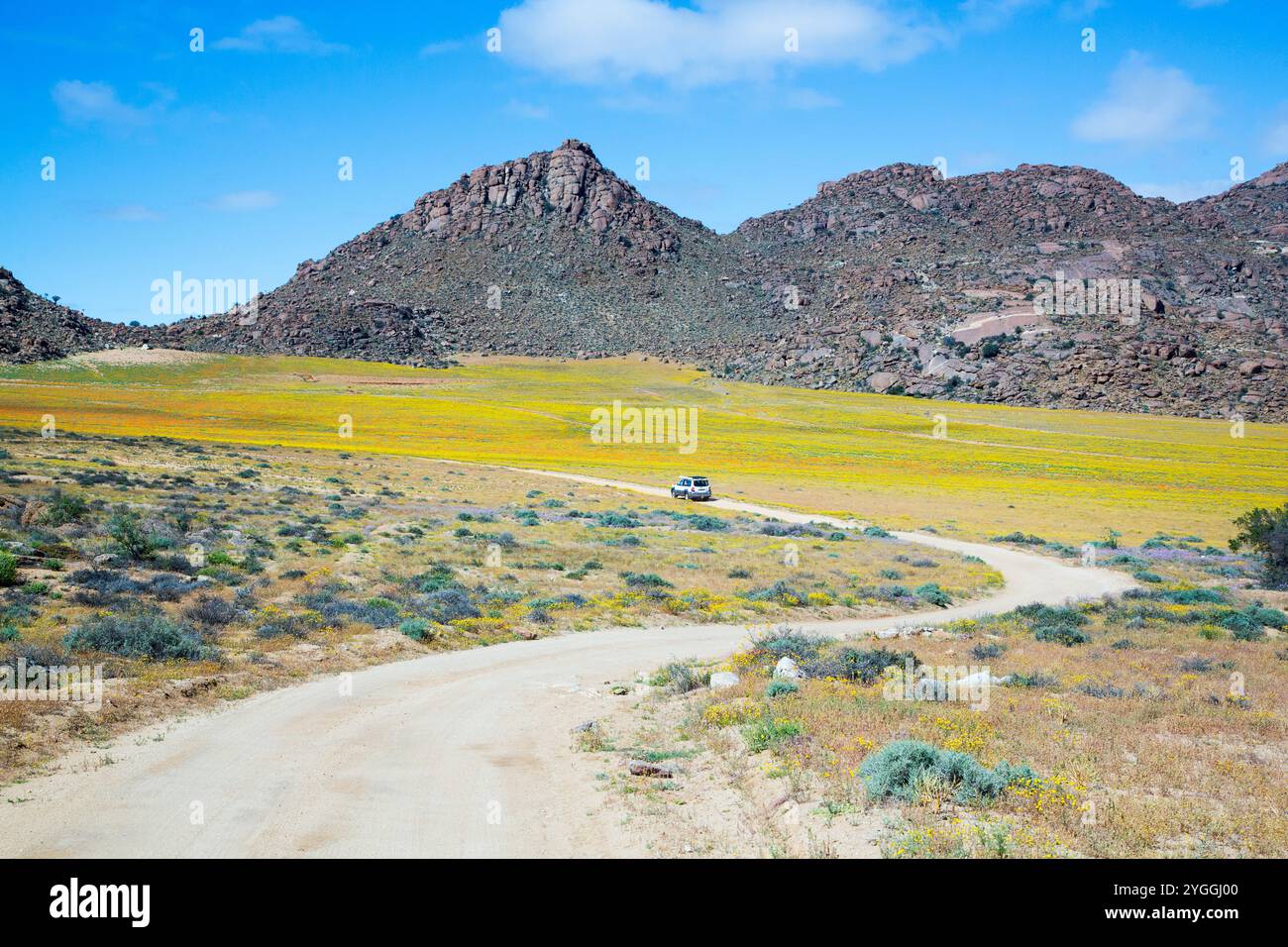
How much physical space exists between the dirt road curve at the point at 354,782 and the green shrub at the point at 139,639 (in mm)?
2267

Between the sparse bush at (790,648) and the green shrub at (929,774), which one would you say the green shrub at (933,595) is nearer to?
the sparse bush at (790,648)

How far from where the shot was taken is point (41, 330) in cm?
15750

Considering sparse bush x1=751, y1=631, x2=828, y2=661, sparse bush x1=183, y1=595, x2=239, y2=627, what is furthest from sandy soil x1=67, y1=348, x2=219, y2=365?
sparse bush x1=751, y1=631, x2=828, y2=661

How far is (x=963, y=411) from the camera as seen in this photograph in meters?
131

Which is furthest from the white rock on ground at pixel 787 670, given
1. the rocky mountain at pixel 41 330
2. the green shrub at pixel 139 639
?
the rocky mountain at pixel 41 330

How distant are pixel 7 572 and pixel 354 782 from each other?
13187 millimetres

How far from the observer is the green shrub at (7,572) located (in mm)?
17391

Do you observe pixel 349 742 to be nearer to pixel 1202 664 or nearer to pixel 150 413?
pixel 1202 664

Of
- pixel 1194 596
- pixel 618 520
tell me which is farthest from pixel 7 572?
pixel 1194 596

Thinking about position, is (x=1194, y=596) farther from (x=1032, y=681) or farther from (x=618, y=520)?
(x=618, y=520)

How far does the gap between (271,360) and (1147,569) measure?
15991 centimetres

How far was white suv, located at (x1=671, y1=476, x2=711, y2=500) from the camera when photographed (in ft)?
176

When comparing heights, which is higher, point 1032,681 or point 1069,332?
point 1069,332

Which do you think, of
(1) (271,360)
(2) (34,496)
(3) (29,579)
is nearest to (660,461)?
(2) (34,496)
